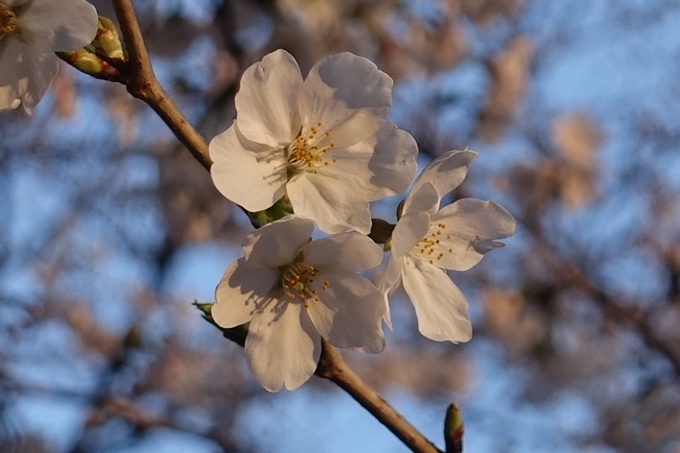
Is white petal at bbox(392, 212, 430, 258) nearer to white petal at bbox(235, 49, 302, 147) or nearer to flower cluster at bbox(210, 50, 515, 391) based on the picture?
flower cluster at bbox(210, 50, 515, 391)

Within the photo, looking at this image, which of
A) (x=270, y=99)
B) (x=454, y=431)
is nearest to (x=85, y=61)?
(x=270, y=99)

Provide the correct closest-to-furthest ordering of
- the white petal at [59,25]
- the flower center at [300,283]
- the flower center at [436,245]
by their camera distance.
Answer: the white petal at [59,25] → the flower center at [300,283] → the flower center at [436,245]

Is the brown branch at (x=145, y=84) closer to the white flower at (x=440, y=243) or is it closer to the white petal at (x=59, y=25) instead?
the white petal at (x=59, y=25)

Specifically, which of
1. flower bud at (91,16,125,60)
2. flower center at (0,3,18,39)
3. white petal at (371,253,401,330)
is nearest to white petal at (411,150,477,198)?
white petal at (371,253,401,330)

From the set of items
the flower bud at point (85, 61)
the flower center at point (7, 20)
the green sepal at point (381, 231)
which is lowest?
the green sepal at point (381, 231)

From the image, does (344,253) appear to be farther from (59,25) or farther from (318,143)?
(59,25)

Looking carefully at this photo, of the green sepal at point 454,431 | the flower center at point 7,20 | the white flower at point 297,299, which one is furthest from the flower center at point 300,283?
the flower center at point 7,20

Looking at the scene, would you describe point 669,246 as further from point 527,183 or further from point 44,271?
point 44,271
